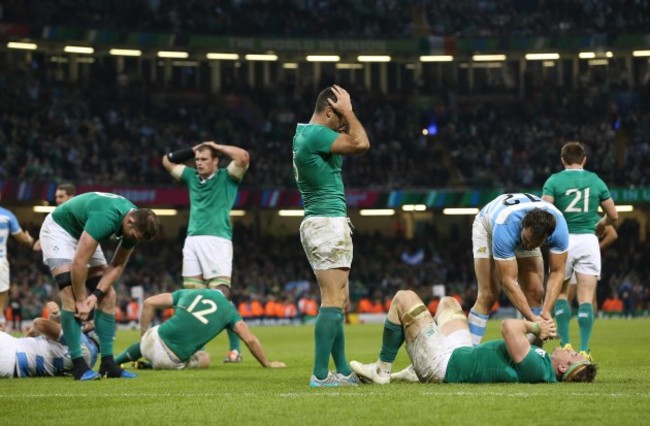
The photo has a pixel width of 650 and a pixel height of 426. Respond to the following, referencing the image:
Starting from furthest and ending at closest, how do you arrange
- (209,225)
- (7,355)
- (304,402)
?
(209,225) < (7,355) < (304,402)

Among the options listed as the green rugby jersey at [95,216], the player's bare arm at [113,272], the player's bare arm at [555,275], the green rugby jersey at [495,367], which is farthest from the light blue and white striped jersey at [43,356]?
the player's bare arm at [555,275]

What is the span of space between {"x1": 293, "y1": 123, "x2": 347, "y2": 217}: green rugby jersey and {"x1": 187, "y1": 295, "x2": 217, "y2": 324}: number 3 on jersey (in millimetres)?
3052

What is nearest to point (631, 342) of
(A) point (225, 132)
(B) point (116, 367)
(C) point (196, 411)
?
(B) point (116, 367)

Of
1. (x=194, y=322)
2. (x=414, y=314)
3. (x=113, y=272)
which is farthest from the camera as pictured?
(x=194, y=322)

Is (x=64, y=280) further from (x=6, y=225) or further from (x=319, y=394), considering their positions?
(x=6, y=225)

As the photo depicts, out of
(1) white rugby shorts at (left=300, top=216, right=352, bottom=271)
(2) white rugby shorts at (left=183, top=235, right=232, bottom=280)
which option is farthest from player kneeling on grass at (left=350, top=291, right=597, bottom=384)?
(2) white rugby shorts at (left=183, top=235, right=232, bottom=280)

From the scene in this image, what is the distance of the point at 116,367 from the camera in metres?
11.9

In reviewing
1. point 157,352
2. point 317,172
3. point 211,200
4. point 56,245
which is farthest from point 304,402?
point 211,200

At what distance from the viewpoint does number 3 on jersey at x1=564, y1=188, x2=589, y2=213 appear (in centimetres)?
1359

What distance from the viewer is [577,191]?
13586mm

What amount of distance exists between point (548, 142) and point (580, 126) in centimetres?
186

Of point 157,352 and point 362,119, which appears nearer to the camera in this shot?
point 157,352

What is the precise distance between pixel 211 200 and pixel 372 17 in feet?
125

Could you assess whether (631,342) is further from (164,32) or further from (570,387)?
(164,32)
